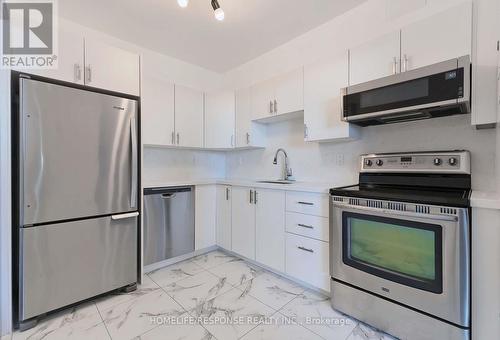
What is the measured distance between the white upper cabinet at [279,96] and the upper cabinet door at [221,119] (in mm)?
424

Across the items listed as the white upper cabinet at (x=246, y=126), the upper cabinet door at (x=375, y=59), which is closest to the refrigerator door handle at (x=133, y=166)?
the white upper cabinet at (x=246, y=126)

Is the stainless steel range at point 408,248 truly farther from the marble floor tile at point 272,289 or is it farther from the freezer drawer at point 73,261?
the freezer drawer at point 73,261

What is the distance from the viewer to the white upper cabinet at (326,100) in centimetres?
203

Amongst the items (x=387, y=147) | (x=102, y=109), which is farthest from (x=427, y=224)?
(x=102, y=109)

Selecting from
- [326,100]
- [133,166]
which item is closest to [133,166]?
[133,166]

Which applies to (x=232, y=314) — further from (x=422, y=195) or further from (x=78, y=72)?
(x=78, y=72)

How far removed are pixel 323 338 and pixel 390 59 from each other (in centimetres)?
205

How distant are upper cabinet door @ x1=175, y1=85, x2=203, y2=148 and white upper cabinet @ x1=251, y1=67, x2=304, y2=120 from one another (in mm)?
753

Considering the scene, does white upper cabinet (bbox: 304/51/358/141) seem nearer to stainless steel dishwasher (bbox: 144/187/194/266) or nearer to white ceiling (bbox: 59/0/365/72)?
white ceiling (bbox: 59/0/365/72)

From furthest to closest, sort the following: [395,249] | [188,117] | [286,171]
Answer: [188,117], [286,171], [395,249]

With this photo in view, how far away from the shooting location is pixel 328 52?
237 centimetres

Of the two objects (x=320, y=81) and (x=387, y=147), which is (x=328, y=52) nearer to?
(x=320, y=81)

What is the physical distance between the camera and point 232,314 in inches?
68.2

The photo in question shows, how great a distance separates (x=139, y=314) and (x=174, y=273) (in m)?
0.68
